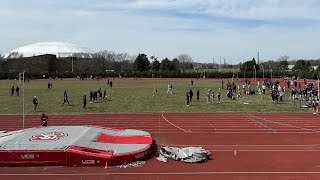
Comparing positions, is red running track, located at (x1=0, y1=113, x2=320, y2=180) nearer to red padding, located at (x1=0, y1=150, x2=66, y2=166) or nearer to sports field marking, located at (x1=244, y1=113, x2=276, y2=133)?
sports field marking, located at (x1=244, y1=113, x2=276, y2=133)

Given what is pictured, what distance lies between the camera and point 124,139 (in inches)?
679

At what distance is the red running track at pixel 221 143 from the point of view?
43.3 ft

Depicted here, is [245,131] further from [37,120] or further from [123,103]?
[123,103]

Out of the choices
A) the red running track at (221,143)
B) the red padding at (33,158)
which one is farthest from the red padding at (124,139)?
the red padding at (33,158)

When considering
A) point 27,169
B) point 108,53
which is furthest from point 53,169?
point 108,53

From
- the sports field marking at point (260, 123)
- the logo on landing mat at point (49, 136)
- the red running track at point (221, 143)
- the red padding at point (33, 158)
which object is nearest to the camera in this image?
the red running track at point (221, 143)

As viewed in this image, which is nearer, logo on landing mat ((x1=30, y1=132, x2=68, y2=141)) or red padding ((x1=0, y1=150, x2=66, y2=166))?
red padding ((x1=0, y1=150, x2=66, y2=166))

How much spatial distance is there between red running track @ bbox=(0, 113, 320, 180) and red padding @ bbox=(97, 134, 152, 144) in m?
1.60

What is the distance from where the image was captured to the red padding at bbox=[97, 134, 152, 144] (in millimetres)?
16453

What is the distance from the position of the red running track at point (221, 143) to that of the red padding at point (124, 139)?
63.2 inches

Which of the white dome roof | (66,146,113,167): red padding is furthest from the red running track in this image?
the white dome roof

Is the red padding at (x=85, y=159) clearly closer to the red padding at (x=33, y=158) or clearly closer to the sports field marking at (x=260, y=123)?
the red padding at (x=33, y=158)

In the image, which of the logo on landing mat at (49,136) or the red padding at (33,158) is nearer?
the red padding at (33,158)

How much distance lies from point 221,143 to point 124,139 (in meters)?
4.67
